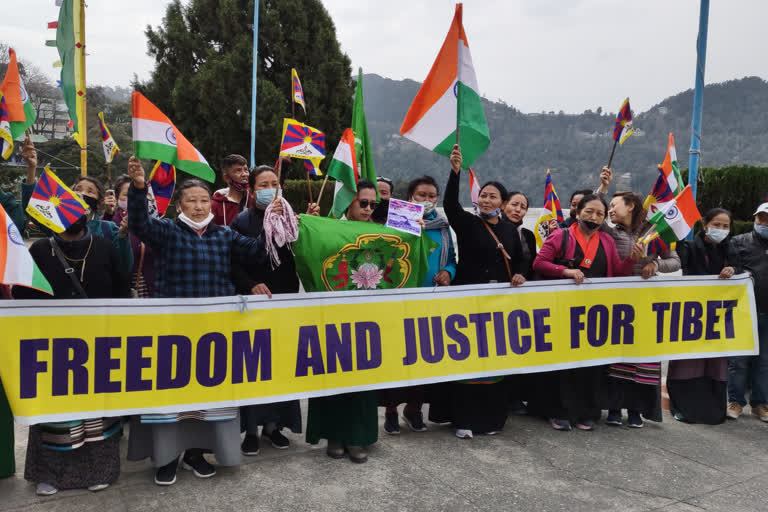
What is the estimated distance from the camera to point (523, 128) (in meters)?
143

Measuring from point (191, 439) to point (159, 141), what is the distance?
1.81 metres

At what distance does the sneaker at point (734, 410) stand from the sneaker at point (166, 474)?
4465 millimetres

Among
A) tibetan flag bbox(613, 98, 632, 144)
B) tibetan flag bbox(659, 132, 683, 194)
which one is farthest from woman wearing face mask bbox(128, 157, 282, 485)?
tibetan flag bbox(659, 132, 683, 194)

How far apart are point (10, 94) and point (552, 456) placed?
4157mm

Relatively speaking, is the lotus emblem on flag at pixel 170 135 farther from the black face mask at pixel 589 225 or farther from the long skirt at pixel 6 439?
the black face mask at pixel 589 225

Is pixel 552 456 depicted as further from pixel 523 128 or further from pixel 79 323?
pixel 523 128

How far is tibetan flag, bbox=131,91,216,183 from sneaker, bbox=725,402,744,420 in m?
4.65

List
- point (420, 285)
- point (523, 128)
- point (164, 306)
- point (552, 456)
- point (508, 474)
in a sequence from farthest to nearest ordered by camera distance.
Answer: point (523, 128) → point (420, 285) → point (552, 456) → point (508, 474) → point (164, 306)

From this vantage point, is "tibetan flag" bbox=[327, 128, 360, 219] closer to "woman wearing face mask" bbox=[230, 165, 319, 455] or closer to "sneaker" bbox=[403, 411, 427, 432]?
"woman wearing face mask" bbox=[230, 165, 319, 455]

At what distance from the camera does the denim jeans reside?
497 cm

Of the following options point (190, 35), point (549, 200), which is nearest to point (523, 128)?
point (190, 35)

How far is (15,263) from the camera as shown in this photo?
3018mm

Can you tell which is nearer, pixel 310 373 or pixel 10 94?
pixel 10 94

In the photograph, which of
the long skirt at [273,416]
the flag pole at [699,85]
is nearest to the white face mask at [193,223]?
the long skirt at [273,416]
